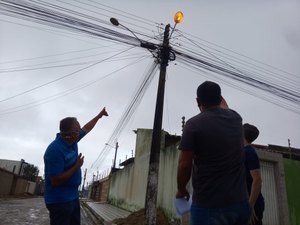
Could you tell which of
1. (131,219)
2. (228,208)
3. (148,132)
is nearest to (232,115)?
(228,208)

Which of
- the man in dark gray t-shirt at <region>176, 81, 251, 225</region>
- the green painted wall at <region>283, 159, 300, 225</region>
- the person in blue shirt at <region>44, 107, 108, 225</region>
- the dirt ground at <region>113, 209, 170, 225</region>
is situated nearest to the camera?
the man in dark gray t-shirt at <region>176, 81, 251, 225</region>

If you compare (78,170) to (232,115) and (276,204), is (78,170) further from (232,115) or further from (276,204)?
(276,204)

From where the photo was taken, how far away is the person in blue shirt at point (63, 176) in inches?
104

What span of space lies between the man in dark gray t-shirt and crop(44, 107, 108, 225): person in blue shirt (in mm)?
1259

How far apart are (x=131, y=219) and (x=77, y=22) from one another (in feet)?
22.7

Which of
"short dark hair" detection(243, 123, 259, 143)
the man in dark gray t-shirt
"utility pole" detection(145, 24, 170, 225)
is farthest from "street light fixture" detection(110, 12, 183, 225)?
the man in dark gray t-shirt

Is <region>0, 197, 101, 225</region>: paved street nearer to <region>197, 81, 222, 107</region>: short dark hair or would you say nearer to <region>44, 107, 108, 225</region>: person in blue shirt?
<region>44, 107, 108, 225</region>: person in blue shirt

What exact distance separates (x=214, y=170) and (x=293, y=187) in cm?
1019

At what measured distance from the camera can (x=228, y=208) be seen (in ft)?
5.90

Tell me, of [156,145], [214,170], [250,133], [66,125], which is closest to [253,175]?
[250,133]

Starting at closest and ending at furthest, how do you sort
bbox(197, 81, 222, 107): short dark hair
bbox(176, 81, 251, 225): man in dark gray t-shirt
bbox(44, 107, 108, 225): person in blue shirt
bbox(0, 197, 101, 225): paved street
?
bbox(176, 81, 251, 225): man in dark gray t-shirt → bbox(197, 81, 222, 107): short dark hair → bbox(44, 107, 108, 225): person in blue shirt → bbox(0, 197, 101, 225): paved street

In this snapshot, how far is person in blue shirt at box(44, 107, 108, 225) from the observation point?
265 centimetres

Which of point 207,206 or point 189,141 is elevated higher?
point 189,141

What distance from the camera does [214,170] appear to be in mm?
1864
